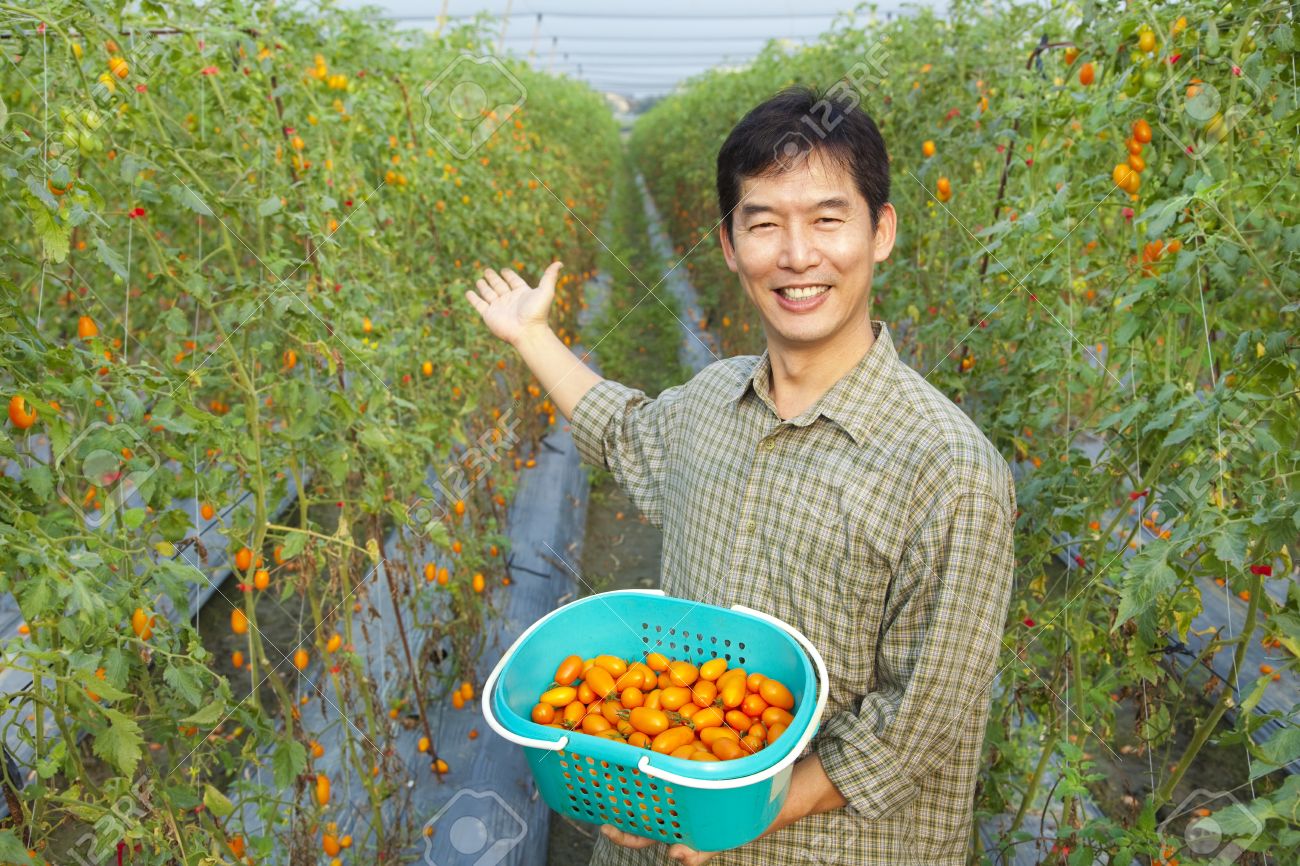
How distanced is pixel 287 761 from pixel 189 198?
0.95 m

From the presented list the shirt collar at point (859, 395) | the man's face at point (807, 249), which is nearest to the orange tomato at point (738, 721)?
the shirt collar at point (859, 395)

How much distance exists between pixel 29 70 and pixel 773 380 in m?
1.31

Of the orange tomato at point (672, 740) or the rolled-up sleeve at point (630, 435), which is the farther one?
the rolled-up sleeve at point (630, 435)

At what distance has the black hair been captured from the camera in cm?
117

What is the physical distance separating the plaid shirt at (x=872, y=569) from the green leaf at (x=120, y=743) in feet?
2.07

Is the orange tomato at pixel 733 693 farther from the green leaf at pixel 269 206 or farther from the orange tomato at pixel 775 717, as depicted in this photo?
the green leaf at pixel 269 206

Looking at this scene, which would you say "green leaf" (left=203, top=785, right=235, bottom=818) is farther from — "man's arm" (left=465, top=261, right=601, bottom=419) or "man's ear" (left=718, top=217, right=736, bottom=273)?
"man's ear" (left=718, top=217, right=736, bottom=273)

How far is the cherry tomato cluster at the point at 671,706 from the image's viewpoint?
1.10m

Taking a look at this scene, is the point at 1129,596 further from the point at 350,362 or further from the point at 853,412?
the point at 350,362

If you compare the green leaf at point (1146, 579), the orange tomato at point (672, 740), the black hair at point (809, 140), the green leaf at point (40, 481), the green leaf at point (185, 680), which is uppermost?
the black hair at point (809, 140)

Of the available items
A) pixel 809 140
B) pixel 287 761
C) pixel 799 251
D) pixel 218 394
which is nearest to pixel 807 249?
pixel 799 251

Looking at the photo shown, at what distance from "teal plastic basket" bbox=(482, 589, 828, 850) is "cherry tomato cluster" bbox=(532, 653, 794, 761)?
35 mm

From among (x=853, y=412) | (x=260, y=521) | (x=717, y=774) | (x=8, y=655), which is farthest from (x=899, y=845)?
(x=260, y=521)

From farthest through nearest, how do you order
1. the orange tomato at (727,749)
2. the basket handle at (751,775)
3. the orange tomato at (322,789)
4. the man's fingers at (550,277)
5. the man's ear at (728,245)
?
the orange tomato at (322,789)
the man's fingers at (550,277)
the man's ear at (728,245)
the orange tomato at (727,749)
the basket handle at (751,775)
